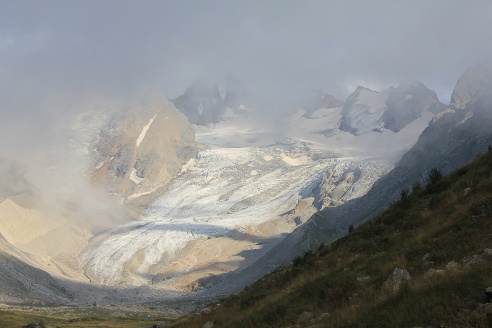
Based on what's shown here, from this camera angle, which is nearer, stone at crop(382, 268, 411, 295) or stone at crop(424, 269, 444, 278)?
stone at crop(424, 269, 444, 278)

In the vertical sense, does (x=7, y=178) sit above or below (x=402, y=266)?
above

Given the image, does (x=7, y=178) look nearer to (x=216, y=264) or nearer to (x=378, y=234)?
(x=216, y=264)

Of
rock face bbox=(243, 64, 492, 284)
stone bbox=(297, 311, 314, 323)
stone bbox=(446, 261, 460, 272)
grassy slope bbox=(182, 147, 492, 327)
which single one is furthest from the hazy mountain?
stone bbox=(446, 261, 460, 272)

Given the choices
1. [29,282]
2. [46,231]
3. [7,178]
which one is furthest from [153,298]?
[7,178]

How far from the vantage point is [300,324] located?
41.2 feet

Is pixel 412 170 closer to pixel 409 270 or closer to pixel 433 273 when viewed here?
pixel 409 270

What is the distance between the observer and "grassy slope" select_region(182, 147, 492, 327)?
28.4 feet

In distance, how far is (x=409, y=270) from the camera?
41.7ft

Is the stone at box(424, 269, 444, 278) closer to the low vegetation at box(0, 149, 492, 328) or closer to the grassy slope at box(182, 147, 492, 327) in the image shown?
the low vegetation at box(0, 149, 492, 328)

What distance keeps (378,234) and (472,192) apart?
4518 mm

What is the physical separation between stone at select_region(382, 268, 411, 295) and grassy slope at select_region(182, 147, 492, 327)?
0.19m

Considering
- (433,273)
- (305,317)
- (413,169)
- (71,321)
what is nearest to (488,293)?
(433,273)

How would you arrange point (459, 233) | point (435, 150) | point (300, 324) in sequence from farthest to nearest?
point (435, 150) → point (459, 233) → point (300, 324)

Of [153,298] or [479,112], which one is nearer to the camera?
[153,298]
